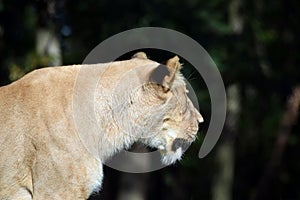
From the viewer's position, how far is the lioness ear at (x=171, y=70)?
682 centimetres

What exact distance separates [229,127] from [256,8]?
282 centimetres

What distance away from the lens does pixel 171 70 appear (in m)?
6.83

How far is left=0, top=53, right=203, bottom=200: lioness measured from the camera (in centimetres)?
662

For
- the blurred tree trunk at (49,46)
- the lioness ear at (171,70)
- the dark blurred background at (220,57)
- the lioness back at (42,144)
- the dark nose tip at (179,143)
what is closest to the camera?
the lioness back at (42,144)

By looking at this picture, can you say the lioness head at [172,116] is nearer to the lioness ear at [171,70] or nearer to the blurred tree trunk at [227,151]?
the lioness ear at [171,70]

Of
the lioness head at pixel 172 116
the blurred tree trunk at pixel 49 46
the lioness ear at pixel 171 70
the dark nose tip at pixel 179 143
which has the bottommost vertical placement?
the blurred tree trunk at pixel 49 46

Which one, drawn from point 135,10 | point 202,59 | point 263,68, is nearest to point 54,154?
point 202,59

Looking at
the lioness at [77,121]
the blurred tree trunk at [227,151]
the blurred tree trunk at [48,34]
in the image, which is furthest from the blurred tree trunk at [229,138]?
the lioness at [77,121]

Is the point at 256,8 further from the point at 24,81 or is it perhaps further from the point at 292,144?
the point at 24,81

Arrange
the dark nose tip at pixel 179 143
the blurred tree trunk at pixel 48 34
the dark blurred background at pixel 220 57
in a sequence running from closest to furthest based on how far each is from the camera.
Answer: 1. the dark nose tip at pixel 179 143
2. the blurred tree trunk at pixel 48 34
3. the dark blurred background at pixel 220 57

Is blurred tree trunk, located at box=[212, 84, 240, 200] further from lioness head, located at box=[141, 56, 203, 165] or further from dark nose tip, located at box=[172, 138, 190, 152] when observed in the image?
lioness head, located at box=[141, 56, 203, 165]

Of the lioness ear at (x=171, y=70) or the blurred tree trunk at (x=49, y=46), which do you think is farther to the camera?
the blurred tree trunk at (x=49, y=46)

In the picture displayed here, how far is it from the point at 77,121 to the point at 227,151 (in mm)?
10939

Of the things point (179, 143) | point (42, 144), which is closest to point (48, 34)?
point (179, 143)
